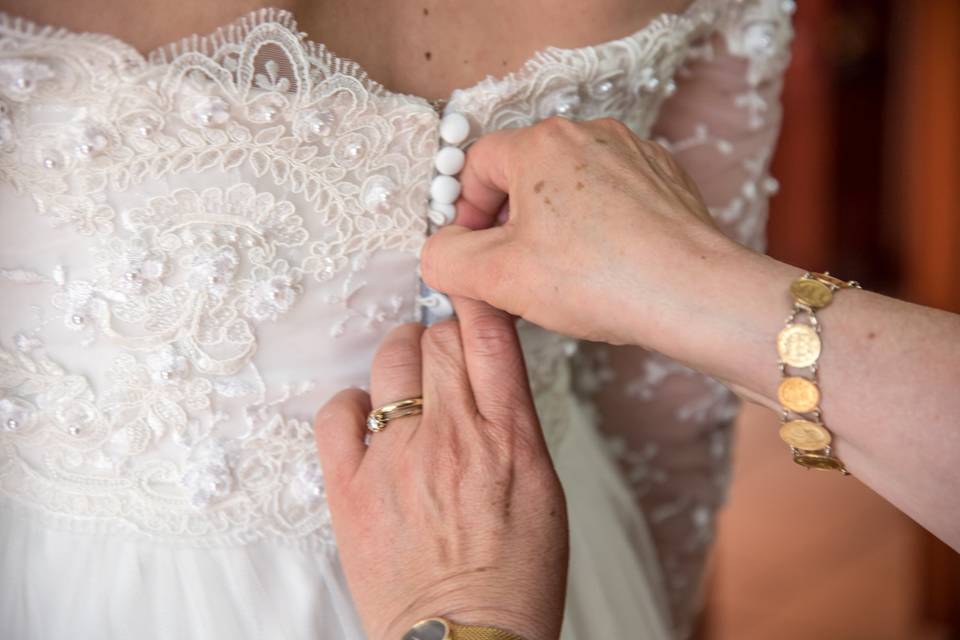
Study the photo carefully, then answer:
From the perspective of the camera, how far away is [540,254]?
2.57 feet

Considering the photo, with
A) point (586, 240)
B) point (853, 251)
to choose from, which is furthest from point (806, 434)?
point (853, 251)

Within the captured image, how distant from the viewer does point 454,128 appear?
33.6 inches

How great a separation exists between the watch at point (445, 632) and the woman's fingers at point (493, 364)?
0.18 meters

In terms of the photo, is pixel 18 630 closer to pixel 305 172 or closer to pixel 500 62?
pixel 305 172

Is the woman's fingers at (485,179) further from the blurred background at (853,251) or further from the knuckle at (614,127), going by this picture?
the blurred background at (853,251)

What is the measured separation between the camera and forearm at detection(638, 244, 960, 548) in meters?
0.67

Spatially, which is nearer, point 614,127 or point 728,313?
point 728,313

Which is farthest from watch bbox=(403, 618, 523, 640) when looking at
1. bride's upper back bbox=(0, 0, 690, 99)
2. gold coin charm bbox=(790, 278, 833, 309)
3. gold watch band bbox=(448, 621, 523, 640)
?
bride's upper back bbox=(0, 0, 690, 99)

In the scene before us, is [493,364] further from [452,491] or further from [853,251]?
[853,251]

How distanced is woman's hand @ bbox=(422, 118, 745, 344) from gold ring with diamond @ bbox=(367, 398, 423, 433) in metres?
0.11

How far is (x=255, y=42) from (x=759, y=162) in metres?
0.69

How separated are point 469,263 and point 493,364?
0.31ft

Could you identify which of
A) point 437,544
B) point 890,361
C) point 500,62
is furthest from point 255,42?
point 890,361

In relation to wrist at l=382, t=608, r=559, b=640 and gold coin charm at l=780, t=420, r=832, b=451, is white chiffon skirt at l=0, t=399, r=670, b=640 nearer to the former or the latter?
wrist at l=382, t=608, r=559, b=640
